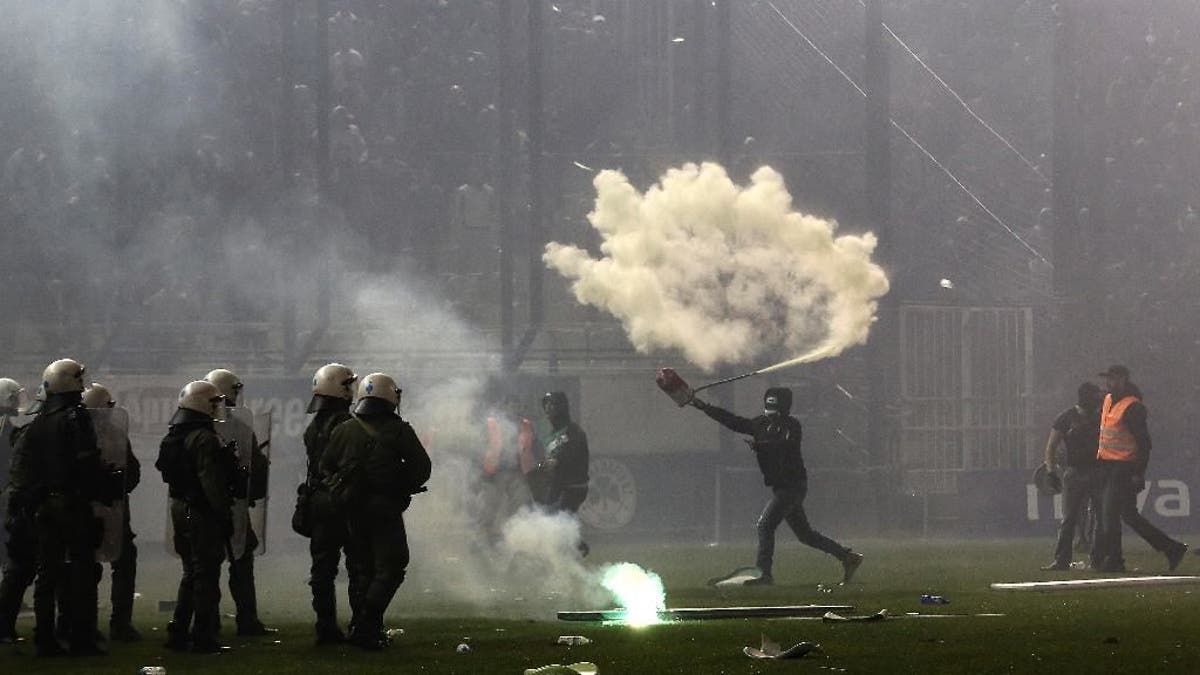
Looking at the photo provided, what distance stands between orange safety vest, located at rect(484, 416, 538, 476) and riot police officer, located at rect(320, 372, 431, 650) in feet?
30.1

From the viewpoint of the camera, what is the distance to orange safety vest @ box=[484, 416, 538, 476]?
70.2ft

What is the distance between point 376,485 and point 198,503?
105cm

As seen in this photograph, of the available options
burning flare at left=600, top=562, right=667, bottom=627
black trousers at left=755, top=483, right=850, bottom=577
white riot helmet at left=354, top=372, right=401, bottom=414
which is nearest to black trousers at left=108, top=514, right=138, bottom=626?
white riot helmet at left=354, top=372, right=401, bottom=414

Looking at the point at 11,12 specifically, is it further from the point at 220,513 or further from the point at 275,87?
the point at 220,513

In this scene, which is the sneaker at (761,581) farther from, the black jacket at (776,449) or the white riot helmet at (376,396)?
the white riot helmet at (376,396)

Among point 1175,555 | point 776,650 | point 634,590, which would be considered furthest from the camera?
point 1175,555

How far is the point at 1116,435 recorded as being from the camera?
18.8m

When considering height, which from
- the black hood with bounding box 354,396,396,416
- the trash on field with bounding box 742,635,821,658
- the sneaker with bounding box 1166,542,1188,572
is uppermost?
the black hood with bounding box 354,396,396,416

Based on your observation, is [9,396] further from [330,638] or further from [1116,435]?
[1116,435]

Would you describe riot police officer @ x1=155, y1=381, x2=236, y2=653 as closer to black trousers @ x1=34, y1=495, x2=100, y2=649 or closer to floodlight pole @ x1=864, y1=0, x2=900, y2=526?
black trousers @ x1=34, y1=495, x2=100, y2=649

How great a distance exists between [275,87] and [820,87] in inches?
377

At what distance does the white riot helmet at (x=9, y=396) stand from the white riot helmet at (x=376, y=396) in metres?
3.70

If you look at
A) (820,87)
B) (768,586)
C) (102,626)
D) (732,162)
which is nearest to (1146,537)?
(768,586)

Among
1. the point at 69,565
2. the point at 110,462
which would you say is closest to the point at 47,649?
the point at 69,565
